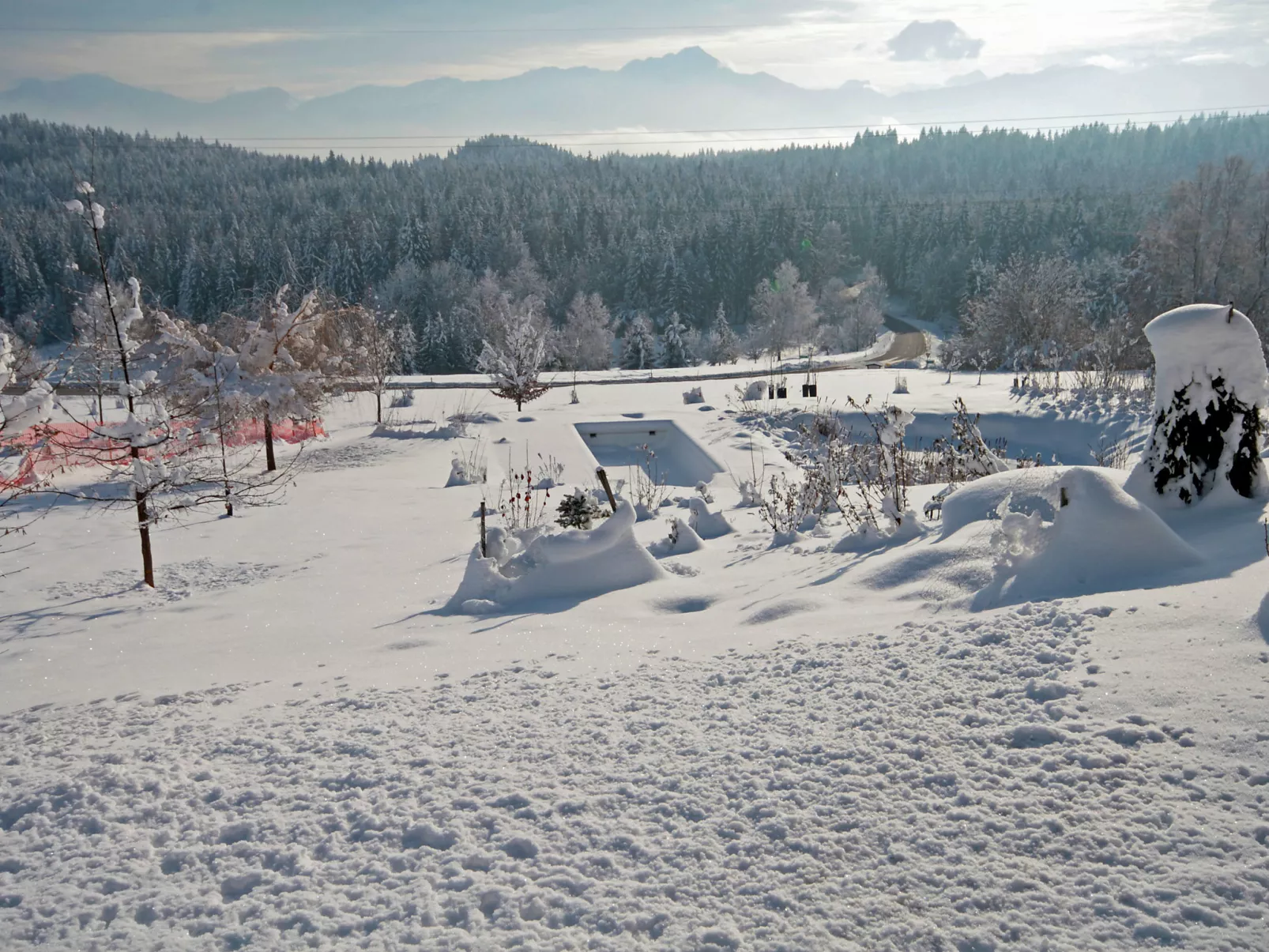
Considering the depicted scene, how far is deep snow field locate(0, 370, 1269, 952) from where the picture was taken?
7.27ft

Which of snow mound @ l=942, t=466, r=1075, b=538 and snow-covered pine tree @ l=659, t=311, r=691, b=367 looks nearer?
snow mound @ l=942, t=466, r=1075, b=538

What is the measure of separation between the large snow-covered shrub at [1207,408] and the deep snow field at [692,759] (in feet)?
0.79

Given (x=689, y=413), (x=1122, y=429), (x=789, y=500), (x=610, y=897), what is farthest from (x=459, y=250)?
(x=610, y=897)

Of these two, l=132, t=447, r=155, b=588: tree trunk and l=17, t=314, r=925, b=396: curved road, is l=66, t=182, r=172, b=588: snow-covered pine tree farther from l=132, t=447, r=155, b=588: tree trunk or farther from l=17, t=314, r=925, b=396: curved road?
l=17, t=314, r=925, b=396: curved road

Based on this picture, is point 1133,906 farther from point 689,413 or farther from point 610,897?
point 689,413

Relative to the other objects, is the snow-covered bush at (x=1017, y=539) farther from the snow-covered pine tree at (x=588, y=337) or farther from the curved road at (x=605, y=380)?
the snow-covered pine tree at (x=588, y=337)

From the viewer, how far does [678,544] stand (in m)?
7.24

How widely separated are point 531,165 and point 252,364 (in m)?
114

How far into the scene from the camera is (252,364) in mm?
12281

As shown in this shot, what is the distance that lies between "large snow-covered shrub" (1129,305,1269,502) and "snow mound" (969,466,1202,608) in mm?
1317

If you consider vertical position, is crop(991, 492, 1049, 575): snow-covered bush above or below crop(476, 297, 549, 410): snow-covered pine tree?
below

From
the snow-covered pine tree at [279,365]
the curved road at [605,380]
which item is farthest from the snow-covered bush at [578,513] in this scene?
the curved road at [605,380]

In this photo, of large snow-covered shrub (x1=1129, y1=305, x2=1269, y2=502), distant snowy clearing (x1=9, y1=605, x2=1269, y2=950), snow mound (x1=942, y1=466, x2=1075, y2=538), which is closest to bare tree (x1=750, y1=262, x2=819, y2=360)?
large snow-covered shrub (x1=1129, y1=305, x2=1269, y2=502)

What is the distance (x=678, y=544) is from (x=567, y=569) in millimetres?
1721
